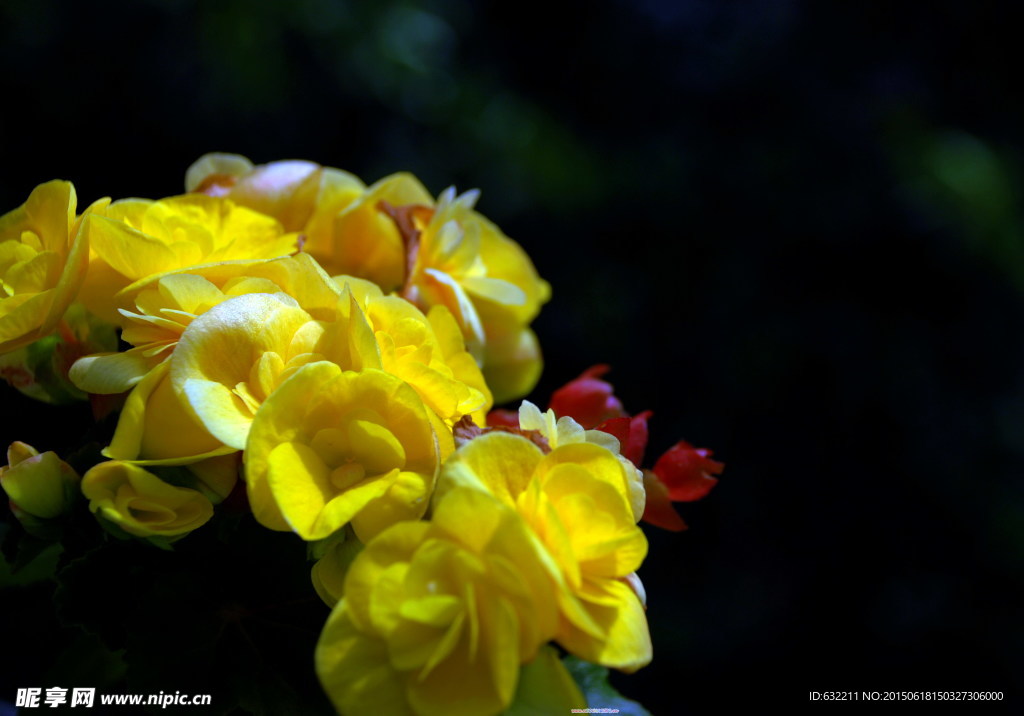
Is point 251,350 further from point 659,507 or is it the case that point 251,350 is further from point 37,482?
point 659,507

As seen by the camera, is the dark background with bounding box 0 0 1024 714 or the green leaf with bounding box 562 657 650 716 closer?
the green leaf with bounding box 562 657 650 716

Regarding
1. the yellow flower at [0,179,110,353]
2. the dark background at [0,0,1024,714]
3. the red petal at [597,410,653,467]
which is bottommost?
the dark background at [0,0,1024,714]

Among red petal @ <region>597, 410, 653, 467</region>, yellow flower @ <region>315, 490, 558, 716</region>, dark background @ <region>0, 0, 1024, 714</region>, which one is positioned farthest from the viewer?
dark background @ <region>0, 0, 1024, 714</region>

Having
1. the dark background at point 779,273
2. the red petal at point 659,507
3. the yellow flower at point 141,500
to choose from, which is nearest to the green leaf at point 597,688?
the red petal at point 659,507

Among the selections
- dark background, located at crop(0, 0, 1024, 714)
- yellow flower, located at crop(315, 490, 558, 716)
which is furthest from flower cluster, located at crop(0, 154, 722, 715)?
dark background, located at crop(0, 0, 1024, 714)

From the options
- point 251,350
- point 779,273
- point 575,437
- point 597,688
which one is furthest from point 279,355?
point 779,273

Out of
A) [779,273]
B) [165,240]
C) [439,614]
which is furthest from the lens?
[779,273]

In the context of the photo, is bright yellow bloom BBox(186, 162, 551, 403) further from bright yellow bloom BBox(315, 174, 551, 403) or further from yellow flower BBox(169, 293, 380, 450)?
yellow flower BBox(169, 293, 380, 450)
